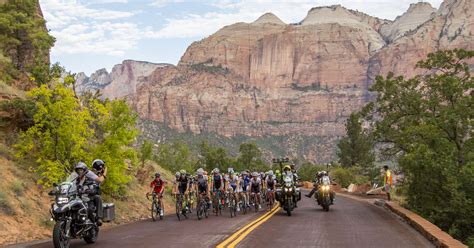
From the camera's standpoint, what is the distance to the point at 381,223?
17750 millimetres

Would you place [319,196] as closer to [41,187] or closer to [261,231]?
[261,231]

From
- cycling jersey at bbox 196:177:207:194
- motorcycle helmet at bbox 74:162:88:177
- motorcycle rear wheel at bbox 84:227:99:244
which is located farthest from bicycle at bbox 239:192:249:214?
motorcycle helmet at bbox 74:162:88:177

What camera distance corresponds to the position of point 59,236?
33.6ft

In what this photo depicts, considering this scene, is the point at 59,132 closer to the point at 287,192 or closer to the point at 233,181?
the point at 233,181

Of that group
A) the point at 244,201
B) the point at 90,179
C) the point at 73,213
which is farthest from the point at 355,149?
the point at 73,213

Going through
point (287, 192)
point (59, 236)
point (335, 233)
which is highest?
point (59, 236)

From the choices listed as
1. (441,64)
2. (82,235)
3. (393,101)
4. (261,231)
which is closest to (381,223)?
(261,231)

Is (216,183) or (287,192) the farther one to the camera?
(216,183)

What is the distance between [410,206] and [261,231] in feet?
46.9

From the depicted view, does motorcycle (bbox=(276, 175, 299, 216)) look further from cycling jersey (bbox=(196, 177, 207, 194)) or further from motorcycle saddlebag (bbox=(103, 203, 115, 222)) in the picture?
motorcycle saddlebag (bbox=(103, 203, 115, 222))

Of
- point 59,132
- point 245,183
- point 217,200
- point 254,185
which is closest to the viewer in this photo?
point 59,132

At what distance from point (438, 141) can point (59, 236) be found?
70.7 ft

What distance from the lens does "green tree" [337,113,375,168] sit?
3022 inches

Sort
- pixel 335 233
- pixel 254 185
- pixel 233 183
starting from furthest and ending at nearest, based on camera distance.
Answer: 1. pixel 254 185
2. pixel 233 183
3. pixel 335 233
